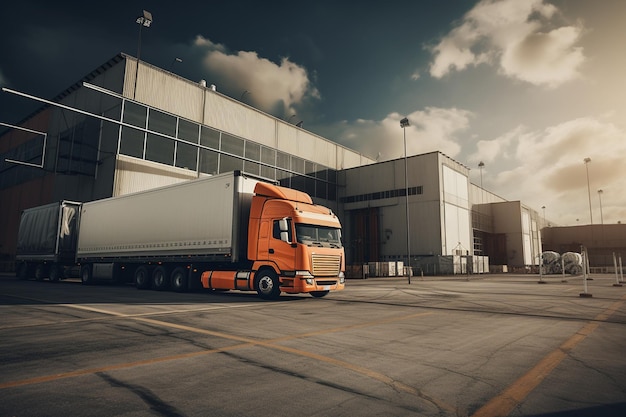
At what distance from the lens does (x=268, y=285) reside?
13.6 meters

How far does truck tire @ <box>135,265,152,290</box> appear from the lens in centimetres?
1759

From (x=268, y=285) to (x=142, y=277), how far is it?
7854mm

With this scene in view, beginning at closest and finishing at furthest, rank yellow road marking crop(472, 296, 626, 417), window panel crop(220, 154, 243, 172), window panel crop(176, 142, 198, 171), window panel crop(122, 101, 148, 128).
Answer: yellow road marking crop(472, 296, 626, 417) → window panel crop(122, 101, 148, 128) → window panel crop(176, 142, 198, 171) → window panel crop(220, 154, 243, 172)

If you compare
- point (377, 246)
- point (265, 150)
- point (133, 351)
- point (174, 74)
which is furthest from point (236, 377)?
point (377, 246)

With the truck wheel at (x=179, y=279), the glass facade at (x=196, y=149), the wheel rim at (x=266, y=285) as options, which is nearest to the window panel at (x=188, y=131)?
the glass facade at (x=196, y=149)

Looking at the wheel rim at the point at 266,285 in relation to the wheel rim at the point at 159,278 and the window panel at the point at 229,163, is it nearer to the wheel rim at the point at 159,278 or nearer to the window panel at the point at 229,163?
the wheel rim at the point at 159,278

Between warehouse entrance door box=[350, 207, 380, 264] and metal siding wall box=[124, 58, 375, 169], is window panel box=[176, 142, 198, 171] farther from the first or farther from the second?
warehouse entrance door box=[350, 207, 380, 264]

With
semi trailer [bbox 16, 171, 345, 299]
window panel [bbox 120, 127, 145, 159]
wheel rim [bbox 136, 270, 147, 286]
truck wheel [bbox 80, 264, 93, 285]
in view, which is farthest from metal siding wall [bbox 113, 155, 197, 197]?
wheel rim [bbox 136, 270, 147, 286]

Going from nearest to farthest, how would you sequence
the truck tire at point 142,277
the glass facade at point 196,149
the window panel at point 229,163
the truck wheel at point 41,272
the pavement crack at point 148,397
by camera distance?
1. the pavement crack at point 148,397
2. the truck tire at point 142,277
3. the truck wheel at point 41,272
4. the glass facade at point 196,149
5. the window panel at point 229,163

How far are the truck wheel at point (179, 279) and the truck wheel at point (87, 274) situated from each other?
7386 millimetres

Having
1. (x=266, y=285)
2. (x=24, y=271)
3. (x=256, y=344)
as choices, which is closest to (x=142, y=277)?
(x=266, y=285)

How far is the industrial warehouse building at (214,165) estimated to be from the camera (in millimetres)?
29812

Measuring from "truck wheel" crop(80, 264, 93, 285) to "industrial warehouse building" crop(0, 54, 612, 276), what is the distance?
8.26m

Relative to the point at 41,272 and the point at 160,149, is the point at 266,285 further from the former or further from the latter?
the point at 160,149
